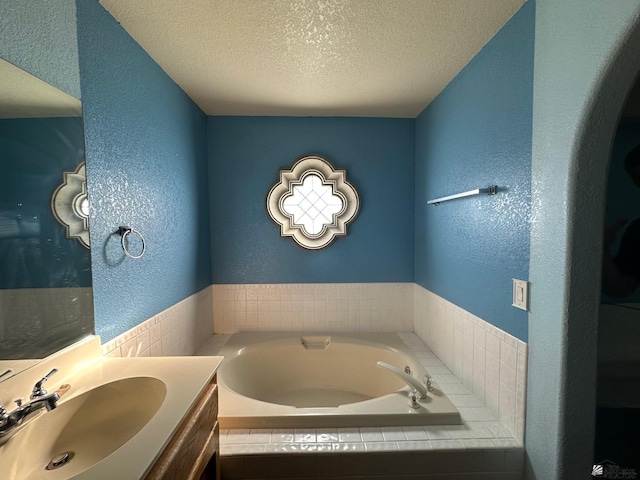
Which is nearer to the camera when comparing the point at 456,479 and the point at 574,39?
the point at 574,39

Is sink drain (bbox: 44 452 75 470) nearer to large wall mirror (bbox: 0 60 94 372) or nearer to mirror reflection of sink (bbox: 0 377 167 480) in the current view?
mirror reflection of sink (bbox: 0 377 167 480)

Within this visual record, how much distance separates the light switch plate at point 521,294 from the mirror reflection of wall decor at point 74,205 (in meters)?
1.75

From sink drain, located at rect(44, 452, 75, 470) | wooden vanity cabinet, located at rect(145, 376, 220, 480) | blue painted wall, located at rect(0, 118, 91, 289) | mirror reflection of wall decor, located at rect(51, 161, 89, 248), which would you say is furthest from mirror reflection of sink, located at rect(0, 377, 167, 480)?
mirror reflection of wall decor, located at rect(51, 161, 89, 248)

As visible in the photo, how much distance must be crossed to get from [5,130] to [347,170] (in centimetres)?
198

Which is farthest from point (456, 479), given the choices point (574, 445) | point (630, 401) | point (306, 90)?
point (306, 90)

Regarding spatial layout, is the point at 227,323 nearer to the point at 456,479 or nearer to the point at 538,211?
the point at 456,479

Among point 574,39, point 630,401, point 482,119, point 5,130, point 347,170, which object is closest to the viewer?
point 5,130

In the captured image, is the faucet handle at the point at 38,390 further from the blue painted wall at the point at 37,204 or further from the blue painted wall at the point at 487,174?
→ the blue painted wall at the point at 487,174

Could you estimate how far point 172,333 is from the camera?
169cm

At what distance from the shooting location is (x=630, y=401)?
1.20 meters

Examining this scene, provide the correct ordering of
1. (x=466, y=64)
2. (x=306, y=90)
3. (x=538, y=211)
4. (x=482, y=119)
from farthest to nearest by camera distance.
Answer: (x=306, y=90) < (x=466, y=64) < (x=482, y=119) < (x=538, y=211)

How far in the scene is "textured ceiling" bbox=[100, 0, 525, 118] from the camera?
47.3 inches

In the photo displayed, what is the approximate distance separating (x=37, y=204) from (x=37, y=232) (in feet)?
0.30

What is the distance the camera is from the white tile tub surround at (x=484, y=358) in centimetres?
120
